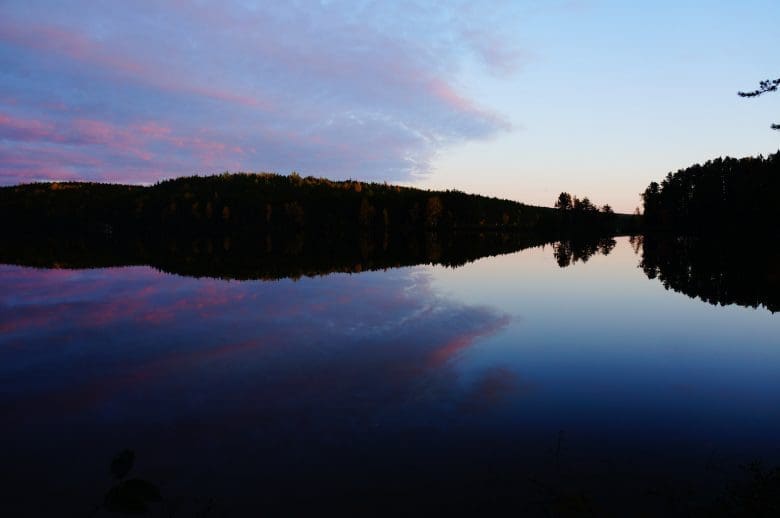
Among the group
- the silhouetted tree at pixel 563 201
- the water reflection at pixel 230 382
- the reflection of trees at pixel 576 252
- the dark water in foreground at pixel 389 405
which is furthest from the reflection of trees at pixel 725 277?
the silhouetted tree at pixel 563 201

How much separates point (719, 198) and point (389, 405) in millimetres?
139243

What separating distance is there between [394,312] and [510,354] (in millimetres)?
10322

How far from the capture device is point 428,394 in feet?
48.6

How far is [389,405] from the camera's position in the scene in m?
13.9

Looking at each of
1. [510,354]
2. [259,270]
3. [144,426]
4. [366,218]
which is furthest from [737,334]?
[366,218]

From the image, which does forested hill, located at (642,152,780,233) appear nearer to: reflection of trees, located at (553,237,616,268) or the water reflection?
reflection of trees, located at (553,237,616,268)

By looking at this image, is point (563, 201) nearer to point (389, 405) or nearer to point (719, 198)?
point (719, 198)

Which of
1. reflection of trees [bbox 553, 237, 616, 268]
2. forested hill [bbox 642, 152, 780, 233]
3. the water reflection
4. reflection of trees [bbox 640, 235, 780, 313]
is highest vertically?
forested hill [bbox 642, 152, 780, 233]

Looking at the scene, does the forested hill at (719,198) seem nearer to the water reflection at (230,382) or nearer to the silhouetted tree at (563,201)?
the silhouetted tree at (563,201)

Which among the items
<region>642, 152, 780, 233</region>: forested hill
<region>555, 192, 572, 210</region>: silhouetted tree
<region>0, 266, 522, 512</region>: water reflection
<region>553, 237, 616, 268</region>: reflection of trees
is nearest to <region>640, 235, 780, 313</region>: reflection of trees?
<region>553, 237, 616, 268</region>: reflection of trees

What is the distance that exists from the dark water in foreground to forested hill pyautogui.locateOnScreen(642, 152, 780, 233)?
283 feet

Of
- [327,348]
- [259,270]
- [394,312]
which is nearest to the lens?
[327,348]

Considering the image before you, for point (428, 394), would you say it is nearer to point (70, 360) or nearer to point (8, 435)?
point (8, 435)

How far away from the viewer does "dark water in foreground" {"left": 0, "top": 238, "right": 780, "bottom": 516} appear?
953 centimetres
